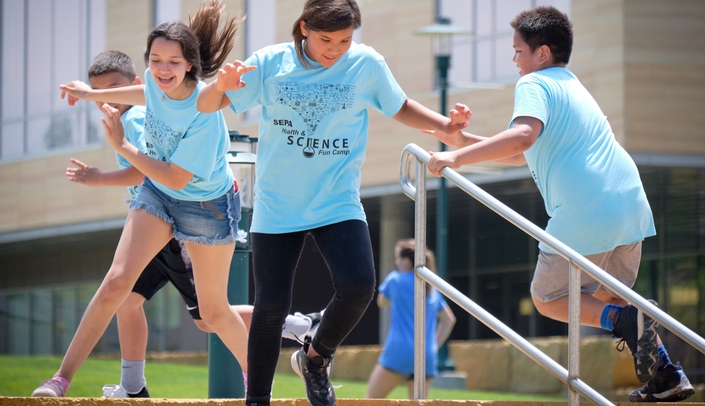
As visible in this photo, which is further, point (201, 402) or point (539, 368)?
point (539, 368)

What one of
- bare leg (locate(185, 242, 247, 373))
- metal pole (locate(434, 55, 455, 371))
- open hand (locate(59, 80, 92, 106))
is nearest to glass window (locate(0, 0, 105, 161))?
metal pole (locate(434, 55, 455, 371))

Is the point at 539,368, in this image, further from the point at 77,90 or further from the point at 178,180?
the point at 178,180

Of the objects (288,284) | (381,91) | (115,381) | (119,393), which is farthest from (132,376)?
(115,381)

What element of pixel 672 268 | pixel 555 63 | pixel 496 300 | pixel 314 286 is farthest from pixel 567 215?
pixel 496 300

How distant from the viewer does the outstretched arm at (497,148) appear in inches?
194

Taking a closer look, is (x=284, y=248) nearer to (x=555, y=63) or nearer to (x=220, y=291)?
(x=220, y=291)

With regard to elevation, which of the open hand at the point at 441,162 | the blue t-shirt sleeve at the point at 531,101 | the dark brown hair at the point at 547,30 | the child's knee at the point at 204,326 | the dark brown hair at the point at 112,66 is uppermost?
the dark brown hair at the point at 547,30

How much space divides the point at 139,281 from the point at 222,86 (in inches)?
73.5

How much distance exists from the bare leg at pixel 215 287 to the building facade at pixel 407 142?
506 inches

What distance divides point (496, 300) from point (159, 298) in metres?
11.0

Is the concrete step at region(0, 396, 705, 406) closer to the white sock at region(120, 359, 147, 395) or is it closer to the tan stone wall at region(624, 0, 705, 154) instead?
the white sock at region(120, 359, 147, 395)

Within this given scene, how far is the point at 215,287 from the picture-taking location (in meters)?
5.55

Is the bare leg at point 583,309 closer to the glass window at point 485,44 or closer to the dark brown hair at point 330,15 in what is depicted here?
the dark brown hair at point 330,15

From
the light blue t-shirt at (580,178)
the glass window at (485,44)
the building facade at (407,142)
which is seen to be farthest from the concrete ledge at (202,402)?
the glass window at (485,44)
